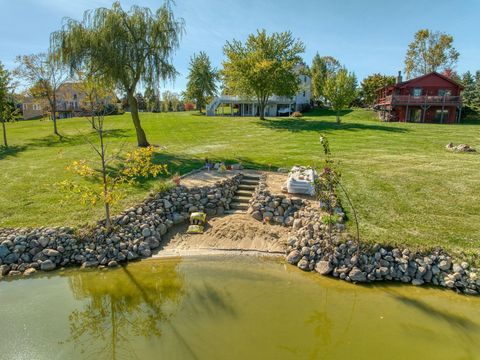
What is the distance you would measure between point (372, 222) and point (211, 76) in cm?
4397

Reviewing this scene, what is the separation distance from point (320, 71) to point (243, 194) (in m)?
50.7

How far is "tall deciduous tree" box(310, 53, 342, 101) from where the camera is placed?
55156 mm

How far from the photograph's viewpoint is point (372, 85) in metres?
51.4

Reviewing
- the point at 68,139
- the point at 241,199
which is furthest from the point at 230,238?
the point at 68,139

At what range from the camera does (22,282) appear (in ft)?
31.3

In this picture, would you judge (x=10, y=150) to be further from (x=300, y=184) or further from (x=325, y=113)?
(x=325, y=113)

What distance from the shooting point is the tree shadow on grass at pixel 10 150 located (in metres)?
21.7

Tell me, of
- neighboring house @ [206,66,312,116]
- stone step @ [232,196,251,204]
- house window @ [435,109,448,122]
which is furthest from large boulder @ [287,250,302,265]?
neighboring house @ [206,66,312,116]

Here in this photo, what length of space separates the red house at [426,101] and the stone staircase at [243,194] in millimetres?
27332

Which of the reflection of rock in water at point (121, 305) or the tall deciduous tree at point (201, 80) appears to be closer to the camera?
the reflection of rock in water at point (121, 305)

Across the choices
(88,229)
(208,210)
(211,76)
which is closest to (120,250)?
(88,229)

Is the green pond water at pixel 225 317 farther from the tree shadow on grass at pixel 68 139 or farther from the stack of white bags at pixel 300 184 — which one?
the tree shadow on grass at pixel 68 139

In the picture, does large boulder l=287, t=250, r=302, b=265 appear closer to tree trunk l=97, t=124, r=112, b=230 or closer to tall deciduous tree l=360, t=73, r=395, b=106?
tree trunk l=97, t=124, r=112, b=230

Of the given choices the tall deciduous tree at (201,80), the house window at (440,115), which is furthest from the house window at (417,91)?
the tall deciduous tree at (201,80)
